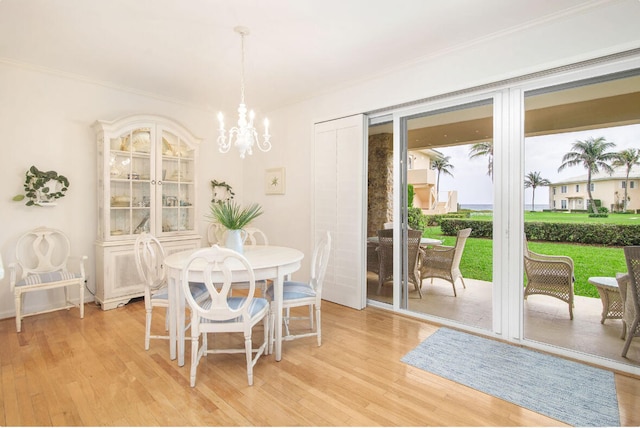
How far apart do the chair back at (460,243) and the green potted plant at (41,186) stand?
4.31 metres

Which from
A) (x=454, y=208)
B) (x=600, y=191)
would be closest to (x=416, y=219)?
(x=454, y=208)

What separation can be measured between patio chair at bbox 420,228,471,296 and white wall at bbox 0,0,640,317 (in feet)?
4.83

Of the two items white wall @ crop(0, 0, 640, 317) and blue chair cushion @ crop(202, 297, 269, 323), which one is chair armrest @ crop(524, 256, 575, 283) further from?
blue chair cushion @ crop(202, 297, 269, 323)

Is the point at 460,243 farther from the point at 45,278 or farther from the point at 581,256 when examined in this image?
the point at 45,278

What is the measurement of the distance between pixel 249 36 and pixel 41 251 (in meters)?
3.18

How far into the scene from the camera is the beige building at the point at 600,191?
7.60 ft

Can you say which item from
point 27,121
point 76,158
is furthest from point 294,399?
point 27,121

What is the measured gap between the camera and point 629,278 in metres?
2.22

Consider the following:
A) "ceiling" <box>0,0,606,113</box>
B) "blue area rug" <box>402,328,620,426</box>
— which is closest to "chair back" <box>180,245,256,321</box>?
"blue area rug" <box>402,328,620,426</box>

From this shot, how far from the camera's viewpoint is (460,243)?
10.9ft

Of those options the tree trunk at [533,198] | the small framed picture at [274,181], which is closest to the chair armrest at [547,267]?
the tree trunk at [533,198]

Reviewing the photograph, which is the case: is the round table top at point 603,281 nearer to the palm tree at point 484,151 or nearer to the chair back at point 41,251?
the palm tree at point 484,151

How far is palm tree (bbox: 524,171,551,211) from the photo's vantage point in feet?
8.71

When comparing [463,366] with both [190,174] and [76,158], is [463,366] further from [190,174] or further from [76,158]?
[76,158]
